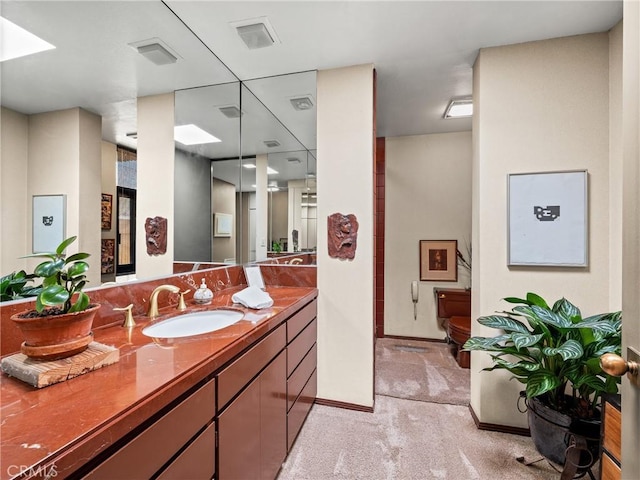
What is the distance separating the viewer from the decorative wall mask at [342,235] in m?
2.33

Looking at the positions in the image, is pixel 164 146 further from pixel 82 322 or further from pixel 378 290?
pixel 378 290

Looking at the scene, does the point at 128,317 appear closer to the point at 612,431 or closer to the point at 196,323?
the point at 196,323

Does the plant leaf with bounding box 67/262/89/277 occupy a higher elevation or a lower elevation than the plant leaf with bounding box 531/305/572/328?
higher

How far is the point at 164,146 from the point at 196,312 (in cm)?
103

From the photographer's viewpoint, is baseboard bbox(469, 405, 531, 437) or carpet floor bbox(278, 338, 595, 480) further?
baseboard bbox(469, 405, 531, 437)

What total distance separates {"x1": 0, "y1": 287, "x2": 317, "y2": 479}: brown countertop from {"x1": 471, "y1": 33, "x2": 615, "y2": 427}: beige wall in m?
1.85

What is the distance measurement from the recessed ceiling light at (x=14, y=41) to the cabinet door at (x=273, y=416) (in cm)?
159

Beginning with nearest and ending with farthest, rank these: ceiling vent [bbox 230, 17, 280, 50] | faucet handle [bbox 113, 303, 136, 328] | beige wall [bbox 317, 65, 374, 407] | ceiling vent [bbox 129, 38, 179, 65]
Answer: faucet handle [bbox 113, 303, 136, 328] < ceiling vent [bbox 129, 38, 179, 65] < ceiling vent [bbox 230, 17, 280, 50] < beige wall [bbox 317, 65, 374, 407]

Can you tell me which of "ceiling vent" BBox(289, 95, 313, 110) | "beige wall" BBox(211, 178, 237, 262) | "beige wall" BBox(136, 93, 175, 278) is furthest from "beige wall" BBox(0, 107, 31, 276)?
"ceiling vent" BBox(289, 95, 313, 110)

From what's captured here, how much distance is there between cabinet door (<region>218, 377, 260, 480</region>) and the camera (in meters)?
1.13

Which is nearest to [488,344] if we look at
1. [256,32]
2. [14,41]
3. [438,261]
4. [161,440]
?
[161,440]

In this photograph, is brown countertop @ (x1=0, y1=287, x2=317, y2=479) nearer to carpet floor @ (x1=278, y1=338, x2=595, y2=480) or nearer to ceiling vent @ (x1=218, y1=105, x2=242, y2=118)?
carpet floor @ (x1=278, y1=338, x2=595, y2=480)

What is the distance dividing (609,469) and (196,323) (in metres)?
1.94

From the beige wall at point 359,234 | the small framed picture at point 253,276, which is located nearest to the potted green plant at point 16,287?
the small framed picture at point 253,276
